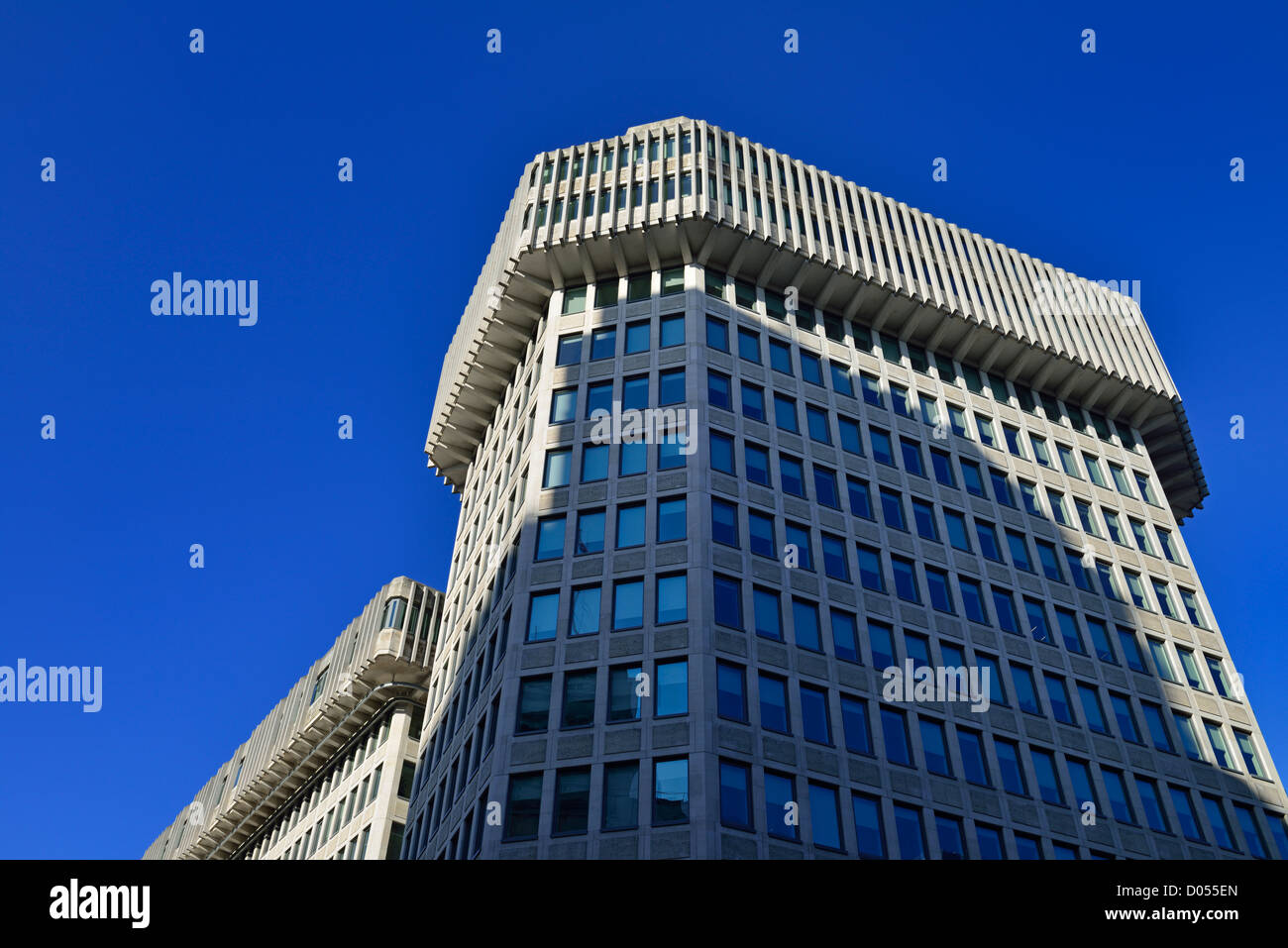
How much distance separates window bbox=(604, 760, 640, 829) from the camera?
126ft

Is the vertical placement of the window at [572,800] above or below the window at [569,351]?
below

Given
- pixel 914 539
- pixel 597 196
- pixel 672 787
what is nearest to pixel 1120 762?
pixel 914 539

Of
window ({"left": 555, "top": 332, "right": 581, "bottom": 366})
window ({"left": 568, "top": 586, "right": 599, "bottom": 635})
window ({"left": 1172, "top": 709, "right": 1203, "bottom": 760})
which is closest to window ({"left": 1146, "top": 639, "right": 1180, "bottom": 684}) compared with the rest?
window ({"left": 1172, "top": 709, "right": 1203, "bottom": 760})

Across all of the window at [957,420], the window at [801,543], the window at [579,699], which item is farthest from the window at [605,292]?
the window at [579,699]

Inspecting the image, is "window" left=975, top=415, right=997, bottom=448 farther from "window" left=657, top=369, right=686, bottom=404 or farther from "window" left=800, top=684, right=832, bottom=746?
"window" left=800, top=684, right=832, bottom=746

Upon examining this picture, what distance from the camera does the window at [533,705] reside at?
4228cm

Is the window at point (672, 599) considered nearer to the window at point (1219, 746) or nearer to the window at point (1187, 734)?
the window at point (1187, 734)

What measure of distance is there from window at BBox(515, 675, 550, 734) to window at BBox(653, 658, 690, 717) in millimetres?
4159

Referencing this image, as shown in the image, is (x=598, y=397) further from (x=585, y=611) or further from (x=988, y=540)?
(x=988, y=540)

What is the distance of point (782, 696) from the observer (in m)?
42.7

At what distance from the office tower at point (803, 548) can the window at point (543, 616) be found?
0.42 ft

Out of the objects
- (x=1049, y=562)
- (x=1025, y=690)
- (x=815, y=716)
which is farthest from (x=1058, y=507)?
(x=815, y=716)

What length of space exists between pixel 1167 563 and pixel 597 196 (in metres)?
34.1

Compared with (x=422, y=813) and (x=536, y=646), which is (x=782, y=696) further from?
(x=422, y=813)
